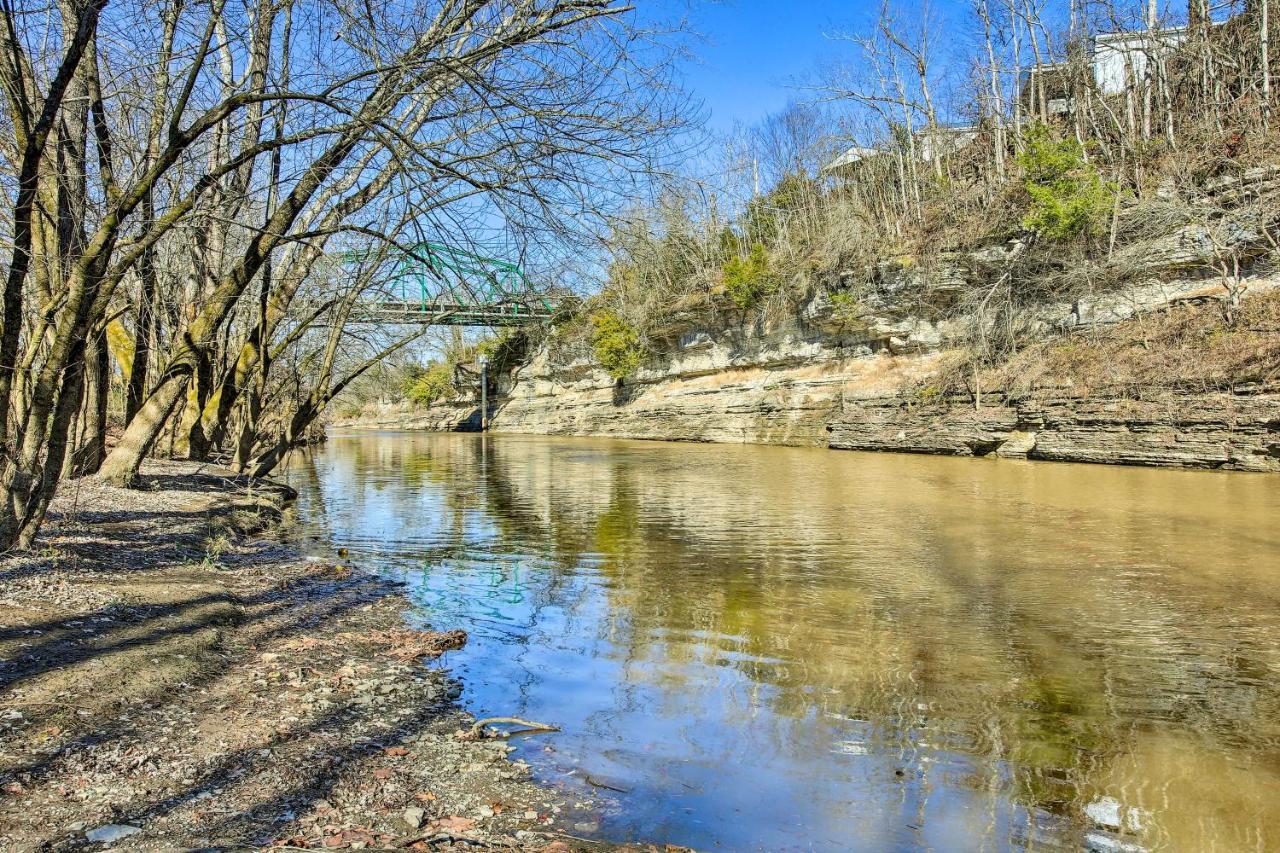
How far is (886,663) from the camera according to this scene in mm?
5371

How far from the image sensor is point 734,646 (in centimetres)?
579

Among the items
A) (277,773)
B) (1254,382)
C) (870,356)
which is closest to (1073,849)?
(277,773)

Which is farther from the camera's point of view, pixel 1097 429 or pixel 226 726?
pixel 1097 429

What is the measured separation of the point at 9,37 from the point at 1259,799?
8.60 metres

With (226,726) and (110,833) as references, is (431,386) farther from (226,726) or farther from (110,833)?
(110,833)

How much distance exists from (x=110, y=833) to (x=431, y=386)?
75.0 metres

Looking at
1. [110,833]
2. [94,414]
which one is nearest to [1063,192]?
[94,414]

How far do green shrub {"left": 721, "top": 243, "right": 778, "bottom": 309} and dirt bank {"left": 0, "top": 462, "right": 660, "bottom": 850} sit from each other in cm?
3098

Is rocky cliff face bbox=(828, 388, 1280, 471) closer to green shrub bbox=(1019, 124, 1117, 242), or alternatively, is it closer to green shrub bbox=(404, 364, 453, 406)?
green shrub bbox=(1019, 124, 1117, 242)

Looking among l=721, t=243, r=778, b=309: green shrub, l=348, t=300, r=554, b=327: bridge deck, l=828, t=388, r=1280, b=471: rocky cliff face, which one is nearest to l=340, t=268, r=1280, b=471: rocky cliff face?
l=828, t=388, r=1280, b=471: rocky cliff face

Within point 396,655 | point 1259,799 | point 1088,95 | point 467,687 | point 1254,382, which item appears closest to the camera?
point 1259,799

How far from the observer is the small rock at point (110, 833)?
8.52 ft

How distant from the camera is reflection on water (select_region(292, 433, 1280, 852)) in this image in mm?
3432

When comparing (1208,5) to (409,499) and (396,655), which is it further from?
(396,655)
